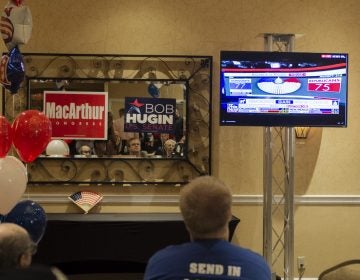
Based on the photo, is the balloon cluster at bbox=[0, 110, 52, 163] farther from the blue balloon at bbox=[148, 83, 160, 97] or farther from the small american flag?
the blue balloon at bbox=[148, 83, 160, 97]

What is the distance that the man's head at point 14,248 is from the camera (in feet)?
5.45

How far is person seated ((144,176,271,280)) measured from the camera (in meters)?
1.78

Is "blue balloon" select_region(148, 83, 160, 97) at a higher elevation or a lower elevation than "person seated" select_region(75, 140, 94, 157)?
higher

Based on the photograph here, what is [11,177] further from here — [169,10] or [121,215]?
[169,10]

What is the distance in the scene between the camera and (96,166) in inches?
194

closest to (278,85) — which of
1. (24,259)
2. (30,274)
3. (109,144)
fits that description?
(109,144)

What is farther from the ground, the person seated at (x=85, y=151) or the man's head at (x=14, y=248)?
the person seated at (x=85, y=151)

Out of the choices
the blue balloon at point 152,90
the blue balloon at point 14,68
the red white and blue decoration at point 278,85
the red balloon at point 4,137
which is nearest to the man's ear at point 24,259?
the red balloon at point 4,137

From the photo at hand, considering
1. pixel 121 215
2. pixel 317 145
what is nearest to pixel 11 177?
pixel 121 215

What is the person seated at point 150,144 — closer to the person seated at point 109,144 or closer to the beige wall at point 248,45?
the person seated at point 109,144

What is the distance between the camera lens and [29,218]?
10.4 feet

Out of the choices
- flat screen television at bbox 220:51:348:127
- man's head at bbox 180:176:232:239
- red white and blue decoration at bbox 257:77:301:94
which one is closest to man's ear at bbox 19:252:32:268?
man's head at bbox 180:176:232:239

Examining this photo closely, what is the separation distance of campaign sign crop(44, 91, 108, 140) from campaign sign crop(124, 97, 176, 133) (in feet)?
0.75

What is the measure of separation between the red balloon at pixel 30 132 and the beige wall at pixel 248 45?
1503 millimetres
